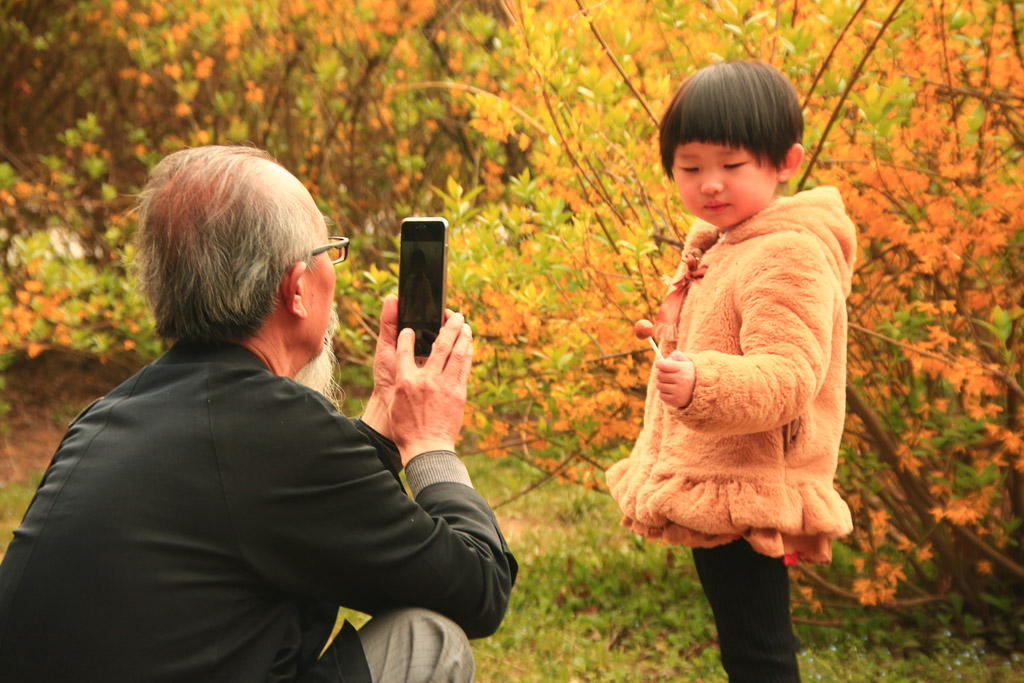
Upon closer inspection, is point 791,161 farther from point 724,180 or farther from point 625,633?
point 625,633

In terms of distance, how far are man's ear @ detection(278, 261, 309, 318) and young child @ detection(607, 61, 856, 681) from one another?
2.05 feet

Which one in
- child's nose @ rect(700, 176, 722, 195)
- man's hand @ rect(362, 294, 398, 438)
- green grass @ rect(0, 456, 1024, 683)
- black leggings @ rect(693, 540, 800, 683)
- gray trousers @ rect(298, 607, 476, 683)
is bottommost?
green grass @ rect(0, 456, 1024, 683)

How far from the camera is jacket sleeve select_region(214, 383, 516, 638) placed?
1.36 metres

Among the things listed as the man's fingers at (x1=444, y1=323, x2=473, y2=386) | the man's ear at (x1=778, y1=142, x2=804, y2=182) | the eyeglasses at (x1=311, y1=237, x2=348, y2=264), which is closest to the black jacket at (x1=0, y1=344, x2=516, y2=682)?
the eyeglasses at (x1=311, y1=237, x2=348, y2=264)

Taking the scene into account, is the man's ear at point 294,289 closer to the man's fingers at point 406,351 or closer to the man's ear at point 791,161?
the man's fingers at point 406,351

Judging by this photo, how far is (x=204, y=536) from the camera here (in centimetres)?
134

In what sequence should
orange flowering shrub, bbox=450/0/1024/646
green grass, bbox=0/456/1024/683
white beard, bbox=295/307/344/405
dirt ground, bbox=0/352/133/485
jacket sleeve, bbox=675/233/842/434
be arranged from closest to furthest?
jacket sleeve, bbox=675/233/842/434, white beard, bbox=295/307/344/405, orange flowering shrub, bbox=450/0/1024/646, green grass, bbox=0/456/1024/683, dirt ground, bbox=0/352/133/485

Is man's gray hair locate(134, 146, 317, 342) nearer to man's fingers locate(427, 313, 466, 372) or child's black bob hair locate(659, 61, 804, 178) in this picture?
man's fingers locate(427, 313, 466, 372)

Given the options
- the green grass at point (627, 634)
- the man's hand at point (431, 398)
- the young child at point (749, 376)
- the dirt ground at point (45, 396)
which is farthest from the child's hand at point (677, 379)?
the dirt ground at point (45, 396)

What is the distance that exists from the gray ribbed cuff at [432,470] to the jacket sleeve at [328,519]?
132mm

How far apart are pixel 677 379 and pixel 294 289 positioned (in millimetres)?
668

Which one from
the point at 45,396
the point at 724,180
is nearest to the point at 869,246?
the point at 724,180

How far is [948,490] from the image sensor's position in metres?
2.64

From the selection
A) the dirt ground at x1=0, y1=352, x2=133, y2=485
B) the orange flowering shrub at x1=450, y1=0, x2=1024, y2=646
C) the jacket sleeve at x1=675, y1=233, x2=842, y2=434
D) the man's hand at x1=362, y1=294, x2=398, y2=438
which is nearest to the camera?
the jacket sleeve at x1=675, y1=233, x2=842, y2=434
